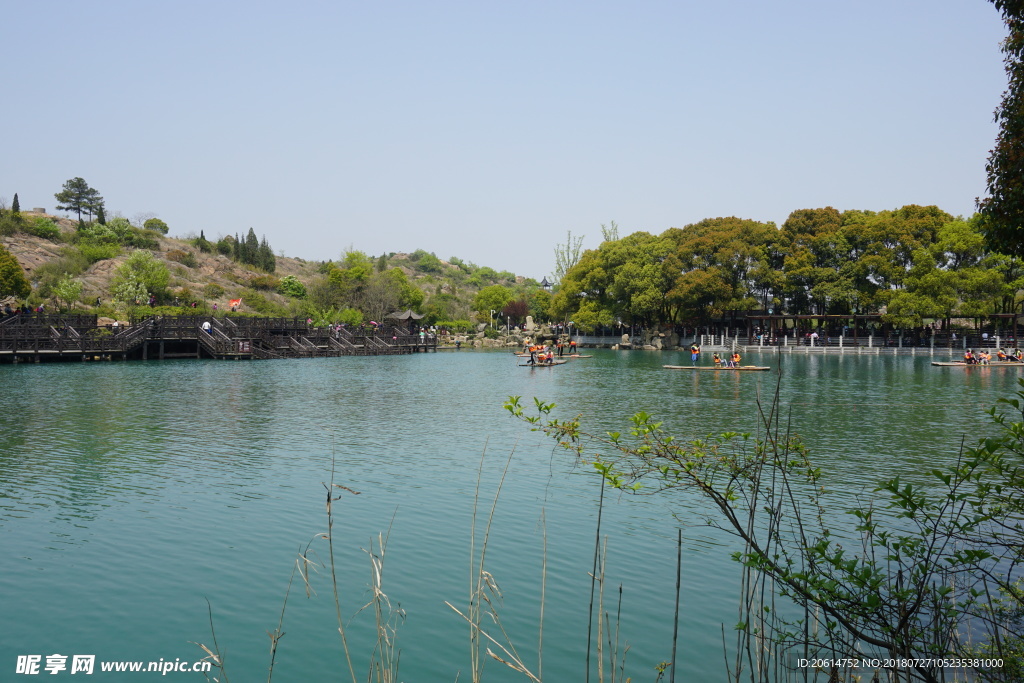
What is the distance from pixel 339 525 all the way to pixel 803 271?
64.5m

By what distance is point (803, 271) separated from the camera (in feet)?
223

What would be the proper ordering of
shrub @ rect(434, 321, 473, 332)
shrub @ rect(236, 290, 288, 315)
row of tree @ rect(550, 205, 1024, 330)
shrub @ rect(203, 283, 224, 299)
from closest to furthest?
row of tree @ rect(550, 205, 1024, 330) < shrub @ rect(236, 290, 288, 315) < shrub @ rect(203, 283, 224, 299) < shrub @ rect(434, 321, 473, 332)

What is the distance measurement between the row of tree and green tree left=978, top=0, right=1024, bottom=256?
50.7 meters

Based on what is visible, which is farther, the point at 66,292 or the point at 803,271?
the point at 803,271

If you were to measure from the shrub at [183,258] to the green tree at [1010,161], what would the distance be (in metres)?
93.7

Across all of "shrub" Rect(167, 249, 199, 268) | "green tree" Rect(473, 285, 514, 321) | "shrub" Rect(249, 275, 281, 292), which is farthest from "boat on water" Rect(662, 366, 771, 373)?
"shrub" Rect(167, 249, 199, 268)

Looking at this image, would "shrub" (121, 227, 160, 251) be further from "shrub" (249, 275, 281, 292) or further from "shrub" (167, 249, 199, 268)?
"shrub" (249, 275, 281, 292)

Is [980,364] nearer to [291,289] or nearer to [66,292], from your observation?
[66,292]

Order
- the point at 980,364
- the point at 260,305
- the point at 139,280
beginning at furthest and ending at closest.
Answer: the point at 260,305 → the point at 139,280 → the point at 980,364

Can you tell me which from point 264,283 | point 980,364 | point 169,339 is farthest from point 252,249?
point 980,364

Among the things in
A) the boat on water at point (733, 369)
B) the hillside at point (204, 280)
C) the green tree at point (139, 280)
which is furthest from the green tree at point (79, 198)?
the boat on water at point (733, 369)

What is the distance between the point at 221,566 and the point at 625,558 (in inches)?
197

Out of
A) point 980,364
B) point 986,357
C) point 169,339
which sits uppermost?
point 986,357

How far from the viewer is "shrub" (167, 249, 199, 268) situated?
300ft
